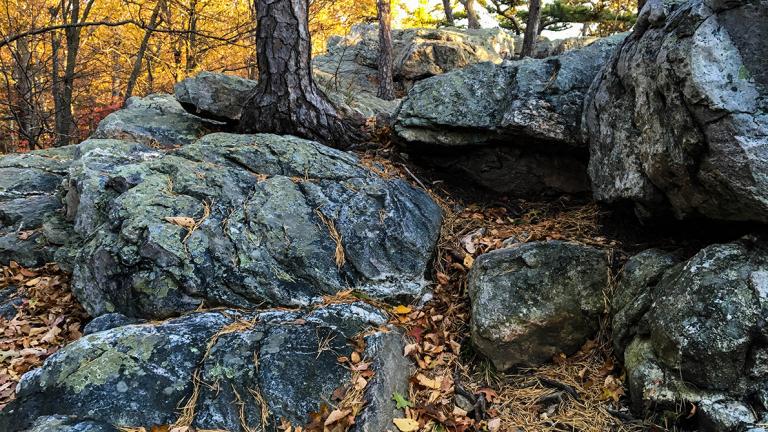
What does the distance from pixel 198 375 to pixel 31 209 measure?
3.09 metres

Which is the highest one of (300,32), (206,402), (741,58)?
(300,32)

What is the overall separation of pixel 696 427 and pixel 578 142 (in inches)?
96.2

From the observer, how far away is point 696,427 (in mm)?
2377

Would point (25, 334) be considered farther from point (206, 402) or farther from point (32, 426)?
point (206, 402)

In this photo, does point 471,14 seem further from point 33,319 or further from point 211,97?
point 33,319

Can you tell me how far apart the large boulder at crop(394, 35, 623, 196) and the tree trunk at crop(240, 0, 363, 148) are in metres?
0.86

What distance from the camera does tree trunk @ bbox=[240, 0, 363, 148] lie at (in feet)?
15.7

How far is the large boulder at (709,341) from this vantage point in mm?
2312

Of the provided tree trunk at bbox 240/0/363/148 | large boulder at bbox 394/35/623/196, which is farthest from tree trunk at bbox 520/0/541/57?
tree trunk at bbox 240/0/363/148

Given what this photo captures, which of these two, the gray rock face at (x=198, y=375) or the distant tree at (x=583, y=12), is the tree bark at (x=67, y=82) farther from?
the distant tree at (x=583, y=12)

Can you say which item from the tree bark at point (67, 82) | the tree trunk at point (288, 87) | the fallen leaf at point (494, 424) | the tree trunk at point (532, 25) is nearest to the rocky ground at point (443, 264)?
the fallen leaf at point (494, 424)

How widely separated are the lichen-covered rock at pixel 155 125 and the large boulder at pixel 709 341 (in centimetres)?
510

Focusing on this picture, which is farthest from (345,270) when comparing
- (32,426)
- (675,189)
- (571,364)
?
(675,189)

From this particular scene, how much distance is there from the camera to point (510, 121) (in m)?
4.18
